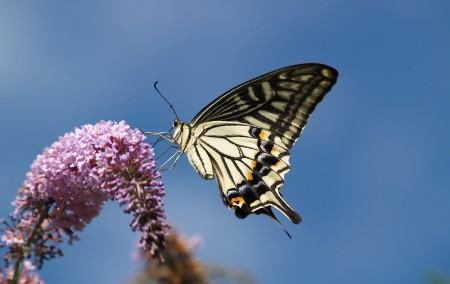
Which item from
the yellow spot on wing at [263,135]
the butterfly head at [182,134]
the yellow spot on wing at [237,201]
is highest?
the butterfly head at [182,134]

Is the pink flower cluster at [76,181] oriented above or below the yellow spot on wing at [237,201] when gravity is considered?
above

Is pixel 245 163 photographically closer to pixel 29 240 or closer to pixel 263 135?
pixel 263 135

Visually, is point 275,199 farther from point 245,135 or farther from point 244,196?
point 245,135

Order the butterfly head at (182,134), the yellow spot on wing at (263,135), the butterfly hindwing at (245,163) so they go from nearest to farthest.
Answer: the butterfly hindwing at (245,163), the yellow spot on wing at (263,135), the butterfly head at (182,134)

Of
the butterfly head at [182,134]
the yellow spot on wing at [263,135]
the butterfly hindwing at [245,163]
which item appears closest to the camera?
the butterfly hindwing at [245,163]

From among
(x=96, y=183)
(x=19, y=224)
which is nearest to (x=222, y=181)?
(x=96, y=183)

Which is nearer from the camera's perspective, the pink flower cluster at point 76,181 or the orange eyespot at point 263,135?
the pink flower cluster at point 76,181

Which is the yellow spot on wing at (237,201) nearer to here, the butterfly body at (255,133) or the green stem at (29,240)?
the butterfly body at (255,133)

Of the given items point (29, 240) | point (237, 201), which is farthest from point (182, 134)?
point (29, 240)

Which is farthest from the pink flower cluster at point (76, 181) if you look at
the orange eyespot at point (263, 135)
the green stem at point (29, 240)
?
the orange eyespot at point (263, 135)

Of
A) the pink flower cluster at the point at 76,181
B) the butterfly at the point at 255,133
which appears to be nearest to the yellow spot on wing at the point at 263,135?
the butterfly at the point at 255,133
